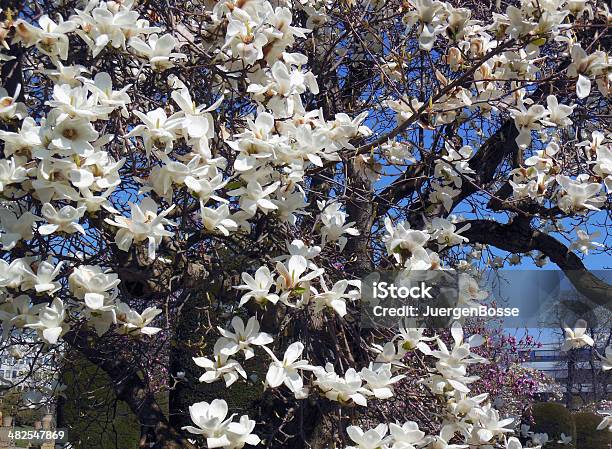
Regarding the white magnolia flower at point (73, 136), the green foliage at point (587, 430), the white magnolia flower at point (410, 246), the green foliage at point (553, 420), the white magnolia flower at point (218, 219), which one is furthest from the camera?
the green foliage at point (587, 430)

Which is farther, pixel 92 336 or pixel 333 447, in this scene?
pixel 92 336

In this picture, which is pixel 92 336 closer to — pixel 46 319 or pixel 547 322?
pixel 46 319

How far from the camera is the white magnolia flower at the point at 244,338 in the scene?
5.26 feet

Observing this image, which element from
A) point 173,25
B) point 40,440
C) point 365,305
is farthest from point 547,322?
point 40,440

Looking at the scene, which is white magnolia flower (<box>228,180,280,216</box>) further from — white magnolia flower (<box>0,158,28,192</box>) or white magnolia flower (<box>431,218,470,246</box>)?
white magnolia flower (<box>431,218,470,246</box>)

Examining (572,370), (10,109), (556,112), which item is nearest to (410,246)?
(556,112)

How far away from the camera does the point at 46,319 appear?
153cm

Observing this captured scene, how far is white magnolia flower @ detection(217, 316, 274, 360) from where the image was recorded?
1.60 metres

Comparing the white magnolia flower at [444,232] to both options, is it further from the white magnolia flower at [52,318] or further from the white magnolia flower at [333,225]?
the white magnolia flower at [52,318]

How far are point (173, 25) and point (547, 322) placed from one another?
230 cm

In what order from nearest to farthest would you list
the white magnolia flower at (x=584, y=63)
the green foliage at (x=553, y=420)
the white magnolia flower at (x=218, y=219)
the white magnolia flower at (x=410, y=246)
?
1. the white magnolia flower at (x=218, y=219)
2. the white magnolia flower at (x=410, y=246)
3. the white magnolia flower at (x=584, y=63)
4. the green foliage at (x=553, y=420)

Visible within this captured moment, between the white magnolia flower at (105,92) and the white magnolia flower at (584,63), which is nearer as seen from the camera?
the white magnolia flower at (105,92)

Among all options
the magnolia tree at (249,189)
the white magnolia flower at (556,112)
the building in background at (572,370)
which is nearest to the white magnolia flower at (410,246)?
the magnolia tree at (249,189)

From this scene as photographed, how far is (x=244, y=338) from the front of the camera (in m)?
1.64
